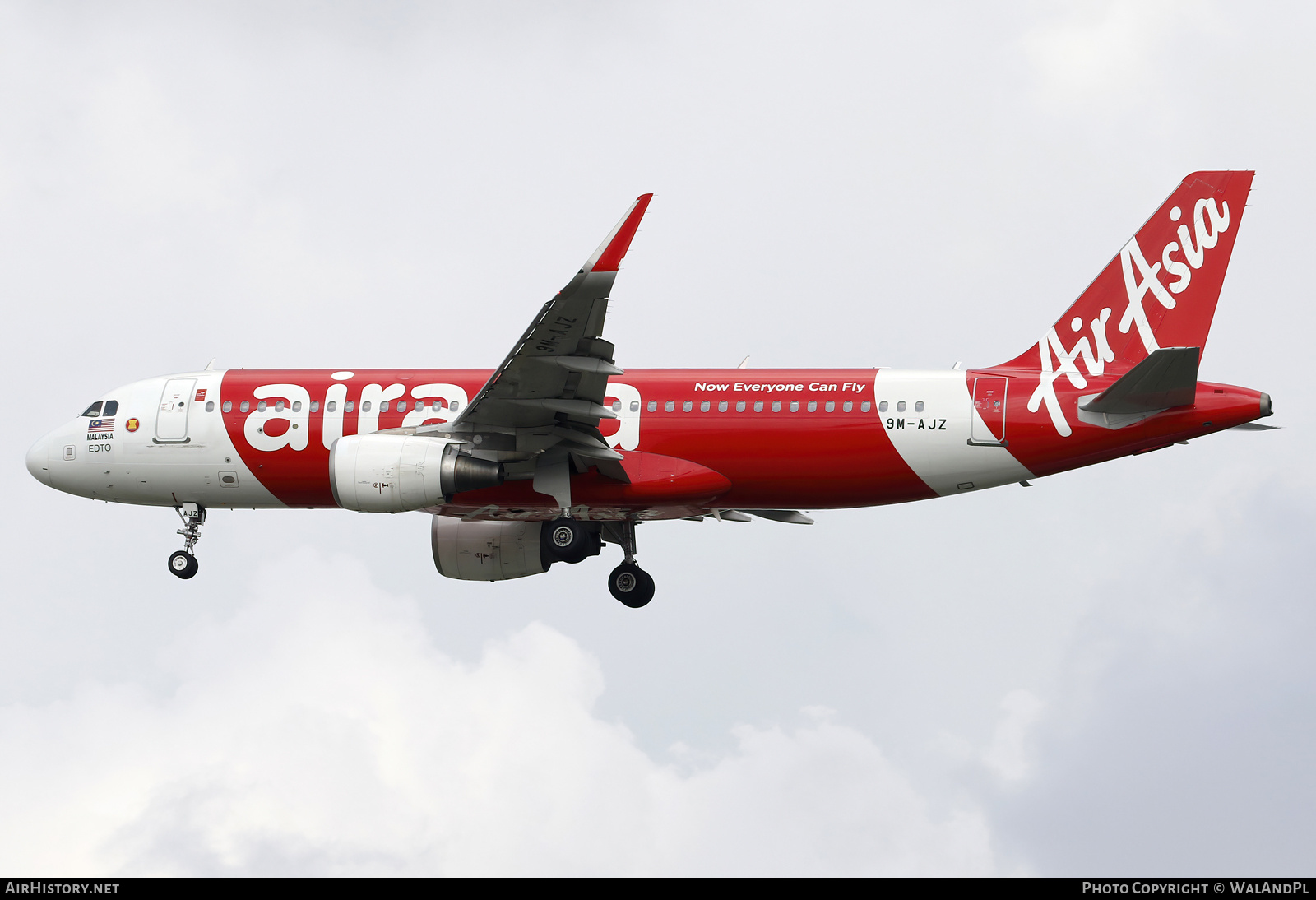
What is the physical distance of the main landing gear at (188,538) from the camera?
37.2 meters

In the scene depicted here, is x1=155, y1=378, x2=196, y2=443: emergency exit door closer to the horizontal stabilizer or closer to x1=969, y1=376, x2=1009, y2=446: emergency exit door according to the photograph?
x1=969, y1=376, x2=1009, y2=446: emergency exit door

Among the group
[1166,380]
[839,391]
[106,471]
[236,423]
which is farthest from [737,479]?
[106,471]

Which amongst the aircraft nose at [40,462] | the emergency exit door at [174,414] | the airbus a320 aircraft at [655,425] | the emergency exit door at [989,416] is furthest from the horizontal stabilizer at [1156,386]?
the aircraft nose at [40,462]

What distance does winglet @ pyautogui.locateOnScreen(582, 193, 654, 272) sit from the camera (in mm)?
28312

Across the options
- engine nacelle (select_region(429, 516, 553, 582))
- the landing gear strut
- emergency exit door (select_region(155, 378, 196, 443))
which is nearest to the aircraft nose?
emergency exit door (select_region(155, 378, 196, 443))

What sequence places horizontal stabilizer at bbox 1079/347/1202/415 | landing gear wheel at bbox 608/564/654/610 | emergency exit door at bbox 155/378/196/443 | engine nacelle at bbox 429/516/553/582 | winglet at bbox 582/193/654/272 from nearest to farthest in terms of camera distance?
winglet at bbox 582/193/654/272 < horizontal stabilizer at bbox 1079/347/1202/415 < emergency exit door at bbox 155/378/196/443 < landing gear wheel at bbox 608/564/654/610 < engine nacelle at bbox 429/516/553/582

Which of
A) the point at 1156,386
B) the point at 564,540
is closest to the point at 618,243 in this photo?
the point at 564,540

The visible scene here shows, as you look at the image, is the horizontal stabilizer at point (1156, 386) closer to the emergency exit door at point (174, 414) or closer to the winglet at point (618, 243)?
the winglet at point (618, 243)

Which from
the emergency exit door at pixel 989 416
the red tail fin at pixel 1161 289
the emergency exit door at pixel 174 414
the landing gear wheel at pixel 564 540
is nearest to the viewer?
the emergency exit door at pixel 989 416

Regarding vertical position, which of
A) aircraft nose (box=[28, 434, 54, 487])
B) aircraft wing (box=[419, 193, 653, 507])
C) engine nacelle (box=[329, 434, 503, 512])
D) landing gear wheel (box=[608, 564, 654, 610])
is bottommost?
landing gear wheel (box=[608, 564, 654, 610])

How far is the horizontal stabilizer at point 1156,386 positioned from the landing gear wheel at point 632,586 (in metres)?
10.8

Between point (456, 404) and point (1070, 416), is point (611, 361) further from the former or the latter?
point (1070, 416)

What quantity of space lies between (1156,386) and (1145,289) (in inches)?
144

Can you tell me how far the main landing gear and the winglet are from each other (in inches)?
527
